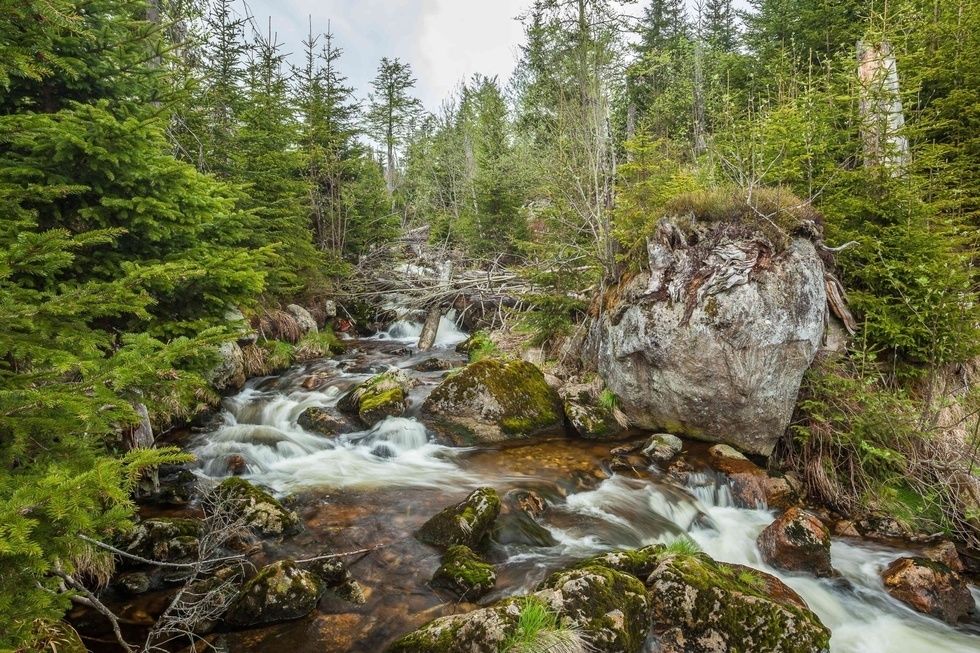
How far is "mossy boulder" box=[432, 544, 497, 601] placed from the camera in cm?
452

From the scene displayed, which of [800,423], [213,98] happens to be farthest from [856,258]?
[213,98]

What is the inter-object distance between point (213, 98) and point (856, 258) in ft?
46.7

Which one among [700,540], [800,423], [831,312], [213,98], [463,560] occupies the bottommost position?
[700,540]

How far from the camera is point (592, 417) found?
8492mm

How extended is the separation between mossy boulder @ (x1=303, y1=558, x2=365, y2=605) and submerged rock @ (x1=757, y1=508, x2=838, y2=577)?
4.80m

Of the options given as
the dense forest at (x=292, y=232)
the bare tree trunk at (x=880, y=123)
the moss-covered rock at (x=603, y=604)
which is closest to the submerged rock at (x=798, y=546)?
the dense forest at (x=292, y=232)

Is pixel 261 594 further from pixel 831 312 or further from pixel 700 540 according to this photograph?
pixel 831 312

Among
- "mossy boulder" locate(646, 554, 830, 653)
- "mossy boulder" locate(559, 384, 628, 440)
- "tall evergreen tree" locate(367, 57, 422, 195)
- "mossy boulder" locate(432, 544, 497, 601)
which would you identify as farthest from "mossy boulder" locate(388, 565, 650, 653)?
"tall evergreen tree" locate(367, 57, 422, 195)

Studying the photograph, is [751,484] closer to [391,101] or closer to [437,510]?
[437,510]

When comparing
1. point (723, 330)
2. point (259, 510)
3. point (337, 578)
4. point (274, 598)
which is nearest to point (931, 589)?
point (723, 330)

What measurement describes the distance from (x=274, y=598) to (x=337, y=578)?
0.67 m

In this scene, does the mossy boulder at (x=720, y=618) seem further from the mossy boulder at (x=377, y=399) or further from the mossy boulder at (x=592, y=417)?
the mossy boulder at (x=377, y=399)

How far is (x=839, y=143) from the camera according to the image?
8.07 m

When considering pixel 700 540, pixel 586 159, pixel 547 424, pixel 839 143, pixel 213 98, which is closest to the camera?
pixel 700 540
